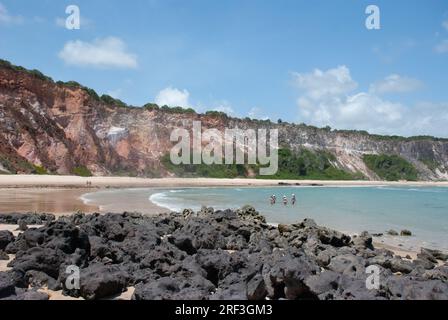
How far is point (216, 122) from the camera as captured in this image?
3612 inches

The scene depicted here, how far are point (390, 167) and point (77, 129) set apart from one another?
8280 cm

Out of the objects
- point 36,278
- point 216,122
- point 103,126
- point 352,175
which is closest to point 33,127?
point 103,126

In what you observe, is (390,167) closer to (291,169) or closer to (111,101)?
(291,169)

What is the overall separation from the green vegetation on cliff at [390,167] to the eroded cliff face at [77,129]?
73.3ft

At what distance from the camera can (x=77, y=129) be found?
219 ft

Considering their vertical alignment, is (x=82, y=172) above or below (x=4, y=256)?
above

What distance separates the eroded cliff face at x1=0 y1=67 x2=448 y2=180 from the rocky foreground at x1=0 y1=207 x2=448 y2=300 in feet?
140

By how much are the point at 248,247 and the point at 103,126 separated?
66480 mm

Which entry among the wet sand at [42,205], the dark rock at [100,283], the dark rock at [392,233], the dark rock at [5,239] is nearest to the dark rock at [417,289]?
the dark rock at [100,283]

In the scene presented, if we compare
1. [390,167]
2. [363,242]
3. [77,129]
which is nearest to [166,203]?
[363,242]

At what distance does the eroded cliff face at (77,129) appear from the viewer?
56156 millimetres

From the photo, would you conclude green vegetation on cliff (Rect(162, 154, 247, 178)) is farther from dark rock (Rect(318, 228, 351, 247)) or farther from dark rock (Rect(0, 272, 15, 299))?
dark rock (Rect(0, 272, 15, 299))
